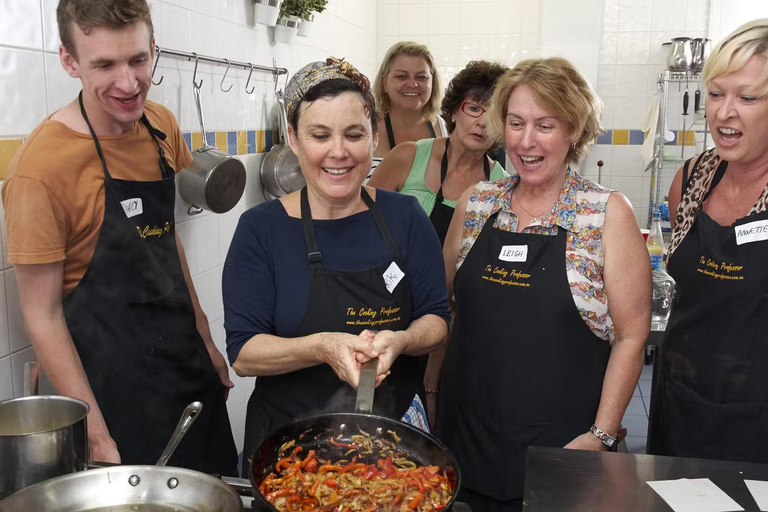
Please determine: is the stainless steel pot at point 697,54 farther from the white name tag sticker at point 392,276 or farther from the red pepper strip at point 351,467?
the red pepper strip at point 351,467

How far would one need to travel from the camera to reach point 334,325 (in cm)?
182

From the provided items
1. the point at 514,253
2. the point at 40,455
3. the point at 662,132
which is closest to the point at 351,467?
the point at 40,455

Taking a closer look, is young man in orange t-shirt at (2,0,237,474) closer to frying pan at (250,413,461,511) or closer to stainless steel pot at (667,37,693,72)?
frying pan at (250,413,461,511)

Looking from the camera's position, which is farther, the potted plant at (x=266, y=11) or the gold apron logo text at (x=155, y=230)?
the potted plant at (x=266, y=11)

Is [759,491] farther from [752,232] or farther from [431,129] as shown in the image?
[431,129]

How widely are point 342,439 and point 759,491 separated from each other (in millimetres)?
799

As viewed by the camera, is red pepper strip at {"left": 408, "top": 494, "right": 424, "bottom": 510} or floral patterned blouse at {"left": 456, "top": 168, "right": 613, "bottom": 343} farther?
floral patterned blouse at {"left": 456, "top": 168, "right": 613, "bottom": 343}

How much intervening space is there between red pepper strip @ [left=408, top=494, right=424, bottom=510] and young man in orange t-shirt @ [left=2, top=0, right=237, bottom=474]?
97 cm

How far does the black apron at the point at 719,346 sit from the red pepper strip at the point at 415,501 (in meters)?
1.12

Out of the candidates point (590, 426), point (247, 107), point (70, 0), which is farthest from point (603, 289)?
point (247, 107)

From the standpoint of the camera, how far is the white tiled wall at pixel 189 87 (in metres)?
2.00

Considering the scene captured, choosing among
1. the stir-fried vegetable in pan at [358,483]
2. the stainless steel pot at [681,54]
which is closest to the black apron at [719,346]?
the stir-fried vegetable in pan at [358,483]

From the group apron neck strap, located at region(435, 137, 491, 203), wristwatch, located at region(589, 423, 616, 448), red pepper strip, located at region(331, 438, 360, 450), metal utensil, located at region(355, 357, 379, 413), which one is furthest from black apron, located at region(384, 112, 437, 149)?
red pepper strip, located at region(331, 438, 360, 450)

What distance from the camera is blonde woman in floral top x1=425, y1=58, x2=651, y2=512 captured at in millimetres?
1950
